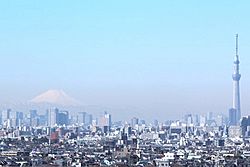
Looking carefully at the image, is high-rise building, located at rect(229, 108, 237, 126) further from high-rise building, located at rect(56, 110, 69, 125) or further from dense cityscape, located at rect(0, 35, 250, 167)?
high-rise building, located at rect(56, 110, 69, 125)

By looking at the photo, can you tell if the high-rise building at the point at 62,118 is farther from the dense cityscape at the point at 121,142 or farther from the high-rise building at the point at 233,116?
the high-rise building at the point at 233,116

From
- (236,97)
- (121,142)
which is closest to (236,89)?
(236,97)

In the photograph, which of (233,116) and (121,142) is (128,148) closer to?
(121,142)

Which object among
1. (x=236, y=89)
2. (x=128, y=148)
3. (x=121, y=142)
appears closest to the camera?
(x=128, y=148)

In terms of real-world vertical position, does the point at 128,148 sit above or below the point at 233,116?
below

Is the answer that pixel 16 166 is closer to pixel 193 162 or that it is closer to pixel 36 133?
pixel 193 162

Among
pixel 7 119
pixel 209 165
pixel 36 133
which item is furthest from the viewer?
pixel 7 119

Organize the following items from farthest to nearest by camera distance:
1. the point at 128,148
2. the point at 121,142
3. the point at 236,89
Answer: the point at 236,89 < the point at 121,142 < the point at 128,148

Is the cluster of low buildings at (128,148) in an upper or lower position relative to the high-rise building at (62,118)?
lower

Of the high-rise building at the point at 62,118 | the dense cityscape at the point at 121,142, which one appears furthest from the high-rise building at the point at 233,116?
the high-rise building at the point at 62,118

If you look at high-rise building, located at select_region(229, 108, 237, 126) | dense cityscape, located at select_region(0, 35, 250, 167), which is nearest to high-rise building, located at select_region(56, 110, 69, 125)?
dense cityscape, located at select_region(0, 35, 250, 167)

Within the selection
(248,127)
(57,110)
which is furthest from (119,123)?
(248,127)
